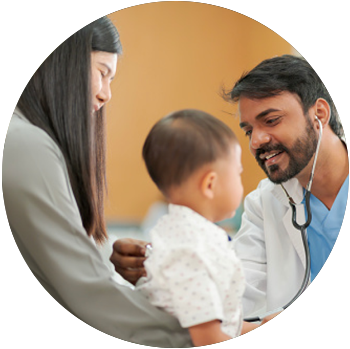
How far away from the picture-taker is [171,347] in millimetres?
1464

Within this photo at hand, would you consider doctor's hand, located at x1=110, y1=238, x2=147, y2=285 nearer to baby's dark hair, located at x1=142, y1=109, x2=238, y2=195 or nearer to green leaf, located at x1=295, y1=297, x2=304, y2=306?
baby's dark hair, located at x1=142, y1=109, x2=238, y2=195

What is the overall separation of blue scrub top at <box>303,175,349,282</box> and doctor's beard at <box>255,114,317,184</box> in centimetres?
10

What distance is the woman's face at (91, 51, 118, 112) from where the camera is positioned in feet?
4.59

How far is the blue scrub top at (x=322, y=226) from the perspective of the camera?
1.56m

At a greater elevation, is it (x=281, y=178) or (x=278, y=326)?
(x=281, y=178)

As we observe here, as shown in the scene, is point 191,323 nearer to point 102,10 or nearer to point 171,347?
point 171,347

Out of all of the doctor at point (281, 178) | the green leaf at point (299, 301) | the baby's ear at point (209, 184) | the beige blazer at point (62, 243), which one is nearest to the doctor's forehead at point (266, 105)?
the doctor at point (281, 178)

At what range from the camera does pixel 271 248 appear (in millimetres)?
1534

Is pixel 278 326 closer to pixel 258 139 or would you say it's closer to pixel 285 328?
pixel 285 328

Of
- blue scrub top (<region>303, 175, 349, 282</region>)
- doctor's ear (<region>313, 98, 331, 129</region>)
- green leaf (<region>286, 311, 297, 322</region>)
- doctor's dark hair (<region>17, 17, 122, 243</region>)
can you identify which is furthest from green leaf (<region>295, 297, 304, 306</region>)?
doctor's dark hair (<region>17, 17, 122, 243</region>)

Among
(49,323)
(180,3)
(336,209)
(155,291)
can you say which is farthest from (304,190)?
(49,323)

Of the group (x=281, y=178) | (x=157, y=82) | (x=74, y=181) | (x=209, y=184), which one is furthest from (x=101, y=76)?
(x=281, y=178)

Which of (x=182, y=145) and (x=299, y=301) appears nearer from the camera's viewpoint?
(x=182, y=145)

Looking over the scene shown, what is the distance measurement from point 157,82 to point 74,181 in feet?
0.97
